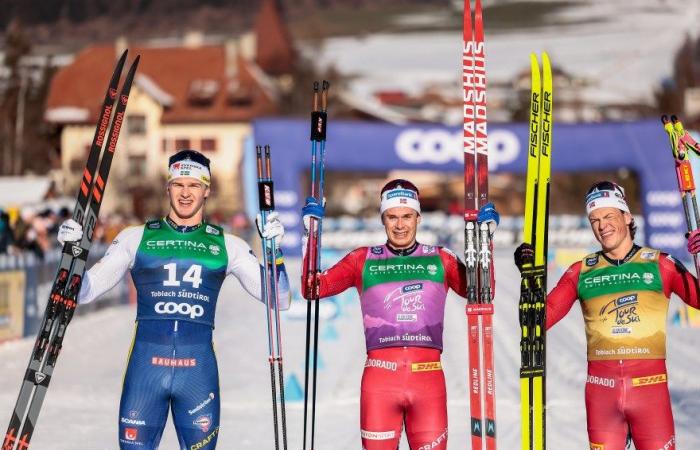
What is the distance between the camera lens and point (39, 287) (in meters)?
16.2

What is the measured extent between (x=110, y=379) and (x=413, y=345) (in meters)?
6.91

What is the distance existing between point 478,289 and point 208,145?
67.0 metres

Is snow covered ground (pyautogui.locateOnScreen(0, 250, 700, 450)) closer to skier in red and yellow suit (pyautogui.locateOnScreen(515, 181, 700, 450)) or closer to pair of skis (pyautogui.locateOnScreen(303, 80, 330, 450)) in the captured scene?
pair of skis (pyautogui.locateOnScreen(303, 80, 330, 450))

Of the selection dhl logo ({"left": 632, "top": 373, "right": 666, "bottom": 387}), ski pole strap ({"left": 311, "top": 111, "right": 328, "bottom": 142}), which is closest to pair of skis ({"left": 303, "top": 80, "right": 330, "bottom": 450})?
ski pole strap ({"left": 311, "top": 111, "right": 328, "bottom": 142})

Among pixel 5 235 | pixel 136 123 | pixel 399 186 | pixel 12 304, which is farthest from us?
pixel 136 123

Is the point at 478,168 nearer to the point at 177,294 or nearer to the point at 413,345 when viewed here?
the point at 413,345

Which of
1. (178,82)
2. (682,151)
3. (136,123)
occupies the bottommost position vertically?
(682,151)

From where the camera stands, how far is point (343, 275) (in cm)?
659

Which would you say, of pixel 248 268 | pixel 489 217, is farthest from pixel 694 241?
pixel 248 268

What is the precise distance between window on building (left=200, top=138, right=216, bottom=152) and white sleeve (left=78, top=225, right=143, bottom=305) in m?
66.4

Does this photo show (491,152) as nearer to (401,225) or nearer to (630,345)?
(401,225)

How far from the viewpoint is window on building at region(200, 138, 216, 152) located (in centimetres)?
7219

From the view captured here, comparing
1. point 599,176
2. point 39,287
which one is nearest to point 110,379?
point 39,287

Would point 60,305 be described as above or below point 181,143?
below
